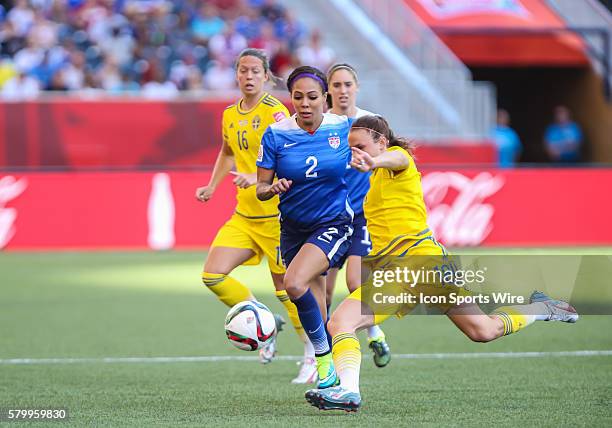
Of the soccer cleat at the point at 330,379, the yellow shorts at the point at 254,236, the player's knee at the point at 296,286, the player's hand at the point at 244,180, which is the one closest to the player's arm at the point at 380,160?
the player's knee at the point at 296,286

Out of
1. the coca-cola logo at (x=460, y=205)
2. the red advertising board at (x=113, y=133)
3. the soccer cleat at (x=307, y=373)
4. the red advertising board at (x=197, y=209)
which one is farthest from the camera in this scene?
the red advertising board at (x=113, y=133)

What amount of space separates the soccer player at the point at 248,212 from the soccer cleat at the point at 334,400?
1.99 meters

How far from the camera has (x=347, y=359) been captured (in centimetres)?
709

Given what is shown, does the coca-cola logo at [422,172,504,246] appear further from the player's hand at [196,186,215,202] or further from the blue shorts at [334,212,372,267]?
the blue shorts at [334,212,372,267]

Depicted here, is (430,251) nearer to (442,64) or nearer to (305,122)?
(305,122)

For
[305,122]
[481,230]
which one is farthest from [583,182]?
[305,122]

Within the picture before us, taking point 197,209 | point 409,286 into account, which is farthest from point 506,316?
point 197,209

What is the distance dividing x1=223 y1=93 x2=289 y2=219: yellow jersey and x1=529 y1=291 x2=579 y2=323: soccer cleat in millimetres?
2334

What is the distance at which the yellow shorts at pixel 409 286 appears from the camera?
727 cm

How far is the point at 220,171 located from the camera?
31.3 ft

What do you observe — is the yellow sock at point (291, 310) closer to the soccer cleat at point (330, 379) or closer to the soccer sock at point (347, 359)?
the soccer cleat at point (330, 379)

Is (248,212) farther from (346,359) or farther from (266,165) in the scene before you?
(346,359)

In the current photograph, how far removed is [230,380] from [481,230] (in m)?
11.6

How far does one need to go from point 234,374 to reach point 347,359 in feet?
7.00
